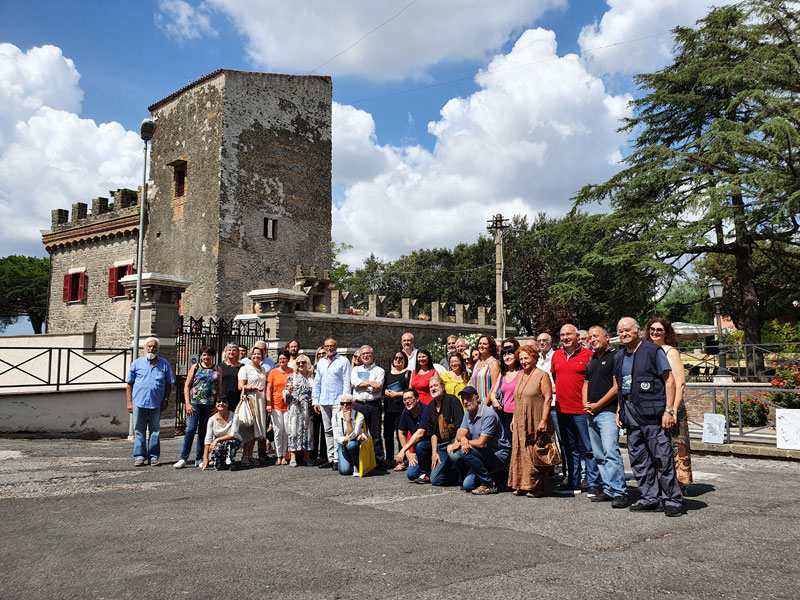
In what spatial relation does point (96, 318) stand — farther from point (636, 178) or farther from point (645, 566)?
point (645, 566)

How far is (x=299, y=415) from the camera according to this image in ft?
28.3

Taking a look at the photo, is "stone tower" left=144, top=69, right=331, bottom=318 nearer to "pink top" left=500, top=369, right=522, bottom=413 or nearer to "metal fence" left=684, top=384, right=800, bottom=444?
"metal fence" left=684, top=384, right=800, bottom=444

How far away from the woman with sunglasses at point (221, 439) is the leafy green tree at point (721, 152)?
56.3ft

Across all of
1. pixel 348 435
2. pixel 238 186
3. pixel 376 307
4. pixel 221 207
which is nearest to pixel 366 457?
pixel 348 435

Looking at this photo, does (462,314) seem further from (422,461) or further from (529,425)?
(529,425)

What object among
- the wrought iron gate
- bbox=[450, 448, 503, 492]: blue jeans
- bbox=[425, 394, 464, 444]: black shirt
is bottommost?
bbox=[450, 448, 503, 492]: blue jeans

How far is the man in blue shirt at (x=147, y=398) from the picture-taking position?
27.8ft

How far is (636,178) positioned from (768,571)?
69.6 feet

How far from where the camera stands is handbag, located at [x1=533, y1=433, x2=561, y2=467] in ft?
20.7

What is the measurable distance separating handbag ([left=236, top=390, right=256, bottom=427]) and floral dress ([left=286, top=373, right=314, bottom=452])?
20.9 inches

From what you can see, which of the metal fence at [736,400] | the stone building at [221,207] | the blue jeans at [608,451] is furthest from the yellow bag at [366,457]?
the stone building at [221,207]

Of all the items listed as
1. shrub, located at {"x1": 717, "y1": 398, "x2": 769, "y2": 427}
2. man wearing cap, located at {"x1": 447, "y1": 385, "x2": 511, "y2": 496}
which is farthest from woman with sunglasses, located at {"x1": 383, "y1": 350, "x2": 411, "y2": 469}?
shrub, located at {"x1": 717, "y1": 398, "x2": 769, "y2": 427}

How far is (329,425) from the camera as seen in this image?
848 cm

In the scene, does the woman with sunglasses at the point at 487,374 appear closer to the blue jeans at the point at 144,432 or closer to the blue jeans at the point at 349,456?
the blue jeans at the point at 349,456
